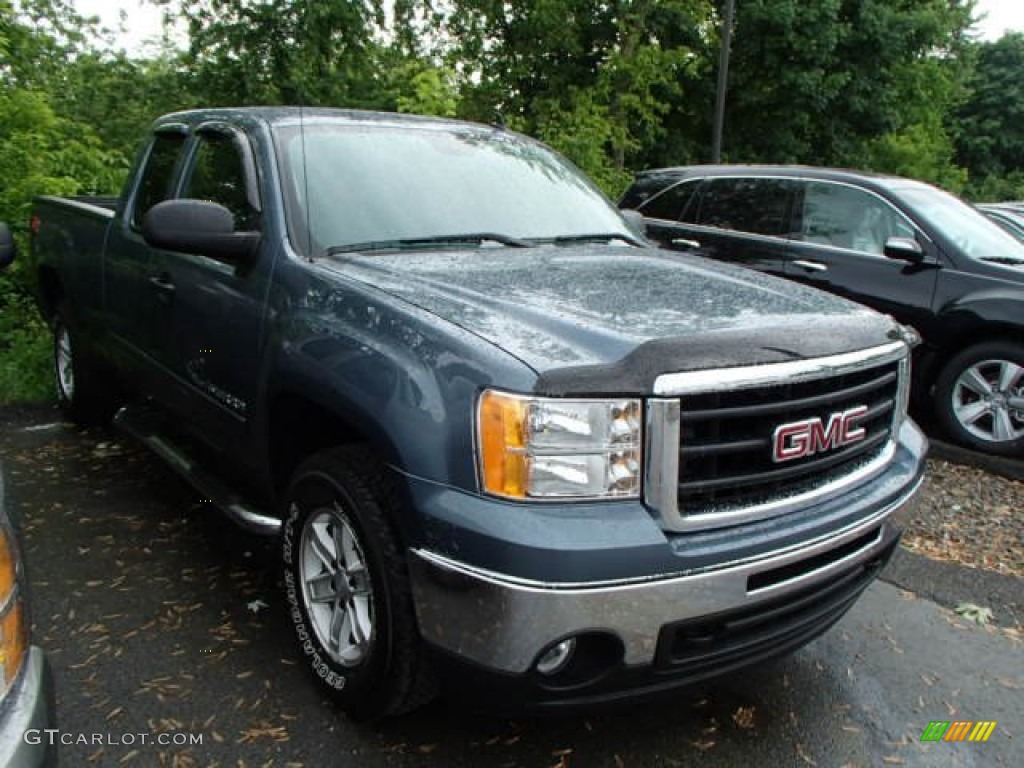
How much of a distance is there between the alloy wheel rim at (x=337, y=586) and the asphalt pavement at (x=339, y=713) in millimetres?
250

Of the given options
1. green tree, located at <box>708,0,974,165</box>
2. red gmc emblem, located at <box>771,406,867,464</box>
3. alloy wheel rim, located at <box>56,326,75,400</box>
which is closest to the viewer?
red gmc emblem, located at <box>771,406,867,464</box>

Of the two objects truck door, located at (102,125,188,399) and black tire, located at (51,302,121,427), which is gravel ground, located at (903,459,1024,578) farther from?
black tire, located at (51,302,121,427)

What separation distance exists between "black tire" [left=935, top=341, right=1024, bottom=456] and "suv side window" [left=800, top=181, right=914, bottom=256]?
3.35 ft

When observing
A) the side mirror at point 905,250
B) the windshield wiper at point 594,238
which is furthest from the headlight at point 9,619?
the side mirror at point 905,250

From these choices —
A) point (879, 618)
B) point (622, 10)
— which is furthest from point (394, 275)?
point (622, 10)

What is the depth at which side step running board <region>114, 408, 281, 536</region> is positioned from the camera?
9.73ft

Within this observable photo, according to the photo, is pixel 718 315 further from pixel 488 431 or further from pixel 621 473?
pixel 488 431

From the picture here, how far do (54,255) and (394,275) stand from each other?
136 inches

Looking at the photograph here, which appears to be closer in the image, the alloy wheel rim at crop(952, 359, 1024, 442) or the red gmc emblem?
the red gmc emblem

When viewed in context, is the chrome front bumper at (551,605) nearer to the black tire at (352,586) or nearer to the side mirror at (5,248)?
the black tire at (352,586)

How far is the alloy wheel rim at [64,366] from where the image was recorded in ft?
17.4

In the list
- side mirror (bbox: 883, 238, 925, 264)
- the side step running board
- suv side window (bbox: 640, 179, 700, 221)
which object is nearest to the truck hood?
the side step running board

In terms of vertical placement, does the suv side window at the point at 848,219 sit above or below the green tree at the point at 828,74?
below

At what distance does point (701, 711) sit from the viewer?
2.73 m
